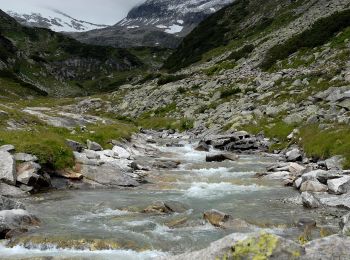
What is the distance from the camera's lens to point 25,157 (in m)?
23.4

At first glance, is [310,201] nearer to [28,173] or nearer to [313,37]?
[28,173]

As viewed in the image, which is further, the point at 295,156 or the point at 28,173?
the point at 295,156

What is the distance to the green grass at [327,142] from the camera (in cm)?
2678

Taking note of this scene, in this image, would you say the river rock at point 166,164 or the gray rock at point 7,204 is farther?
the river rock at point 166,164

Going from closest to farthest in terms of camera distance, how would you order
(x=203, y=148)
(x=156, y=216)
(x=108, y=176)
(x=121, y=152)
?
(x=156, y=216), (x=108, y=176), (x=121, y=152), (x=203, y=148)

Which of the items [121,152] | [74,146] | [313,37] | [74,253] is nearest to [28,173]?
[74,146]

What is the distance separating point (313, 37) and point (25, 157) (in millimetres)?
60326

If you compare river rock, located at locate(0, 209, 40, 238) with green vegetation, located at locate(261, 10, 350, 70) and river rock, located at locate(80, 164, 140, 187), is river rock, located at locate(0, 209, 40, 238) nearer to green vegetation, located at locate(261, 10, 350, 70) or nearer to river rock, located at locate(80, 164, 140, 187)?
river rock, located at locate(80, 164, 140, 187)

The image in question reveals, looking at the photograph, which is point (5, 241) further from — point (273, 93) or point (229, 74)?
point (229, 74)

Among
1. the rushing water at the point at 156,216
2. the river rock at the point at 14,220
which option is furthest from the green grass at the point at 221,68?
the river rock at the point at 14,220

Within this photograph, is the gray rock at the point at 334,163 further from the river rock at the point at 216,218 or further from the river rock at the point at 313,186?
the river rock at the point at 216,218

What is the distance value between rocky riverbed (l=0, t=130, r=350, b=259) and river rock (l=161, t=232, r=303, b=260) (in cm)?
2

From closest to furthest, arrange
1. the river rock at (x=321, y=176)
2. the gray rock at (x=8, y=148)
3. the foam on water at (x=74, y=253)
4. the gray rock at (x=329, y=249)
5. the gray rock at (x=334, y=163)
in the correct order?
the gray rock at (x=329, y=249) → the foam on water at (x=74, y=253) → the river rock at (x=321, y=176) → the gray rock at (x=8, y=148) → the gray rock at (x=334, y=163)

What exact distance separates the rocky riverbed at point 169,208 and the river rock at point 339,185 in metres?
Result: 0.04
